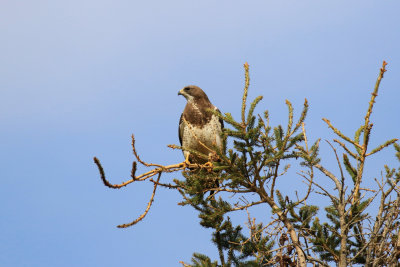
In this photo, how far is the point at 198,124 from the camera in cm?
895

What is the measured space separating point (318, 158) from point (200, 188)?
67.6 inches

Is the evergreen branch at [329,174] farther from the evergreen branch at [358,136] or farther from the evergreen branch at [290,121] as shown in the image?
the evergreen branch at [290,121]

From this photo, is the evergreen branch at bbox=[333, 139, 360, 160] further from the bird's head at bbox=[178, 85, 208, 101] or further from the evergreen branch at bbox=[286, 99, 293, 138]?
the bird's head at bbox=[178, 85, 208, 101]

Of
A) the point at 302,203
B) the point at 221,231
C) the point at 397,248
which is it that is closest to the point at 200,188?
the point at 221,231

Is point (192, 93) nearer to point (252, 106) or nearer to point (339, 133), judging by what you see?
point (252, 106)

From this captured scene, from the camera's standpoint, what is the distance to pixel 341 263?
19.0ft

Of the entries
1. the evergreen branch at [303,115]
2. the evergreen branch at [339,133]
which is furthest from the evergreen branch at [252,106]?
the evergreen branch at [339,133]

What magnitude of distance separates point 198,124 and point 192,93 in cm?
90

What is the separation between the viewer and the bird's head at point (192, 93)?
9539mm

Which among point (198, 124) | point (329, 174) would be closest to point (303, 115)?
point (329, 174)

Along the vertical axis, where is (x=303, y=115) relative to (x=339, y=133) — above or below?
above

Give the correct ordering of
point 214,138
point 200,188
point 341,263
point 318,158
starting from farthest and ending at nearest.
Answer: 1. point 214,138
2. point 200,188
3. point 318,158
4. point 341,263

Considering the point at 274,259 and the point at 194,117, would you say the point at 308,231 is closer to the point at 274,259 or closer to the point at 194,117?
the point at 274,259

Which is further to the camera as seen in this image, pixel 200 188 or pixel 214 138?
pixel 214 138
